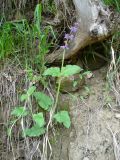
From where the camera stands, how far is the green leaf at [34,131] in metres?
2.20

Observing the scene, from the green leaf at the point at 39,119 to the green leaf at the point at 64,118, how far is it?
0.25 feet

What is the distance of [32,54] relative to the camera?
2.50m

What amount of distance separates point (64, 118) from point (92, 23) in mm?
551

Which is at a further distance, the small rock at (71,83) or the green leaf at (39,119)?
the small rock at (71,83)

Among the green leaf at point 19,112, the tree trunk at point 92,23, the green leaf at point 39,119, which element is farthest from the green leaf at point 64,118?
the tree trunk at point 92,23

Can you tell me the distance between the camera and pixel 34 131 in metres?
2.21

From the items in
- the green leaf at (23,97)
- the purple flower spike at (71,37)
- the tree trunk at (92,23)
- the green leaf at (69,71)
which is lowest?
the green leaf at (23,97)

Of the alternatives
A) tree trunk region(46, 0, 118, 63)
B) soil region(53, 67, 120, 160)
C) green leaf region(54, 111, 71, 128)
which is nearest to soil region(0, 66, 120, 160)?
soil region(53, 67, 120, 160)

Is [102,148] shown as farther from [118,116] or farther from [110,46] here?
[110,46]

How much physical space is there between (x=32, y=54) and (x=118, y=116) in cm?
66

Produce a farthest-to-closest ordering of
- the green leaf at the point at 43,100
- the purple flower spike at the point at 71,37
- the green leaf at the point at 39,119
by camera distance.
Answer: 1. the purple flower spike at the point at 71,37
2. the green leaf at the point at 43,100
3. the green leaf at the point at 39,119

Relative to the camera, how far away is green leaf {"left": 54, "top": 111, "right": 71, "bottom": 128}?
2.16 meters

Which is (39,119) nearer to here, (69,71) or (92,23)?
(69,71)

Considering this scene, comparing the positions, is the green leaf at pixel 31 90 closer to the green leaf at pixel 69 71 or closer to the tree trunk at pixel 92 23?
the green leaf at pixel 69 71
